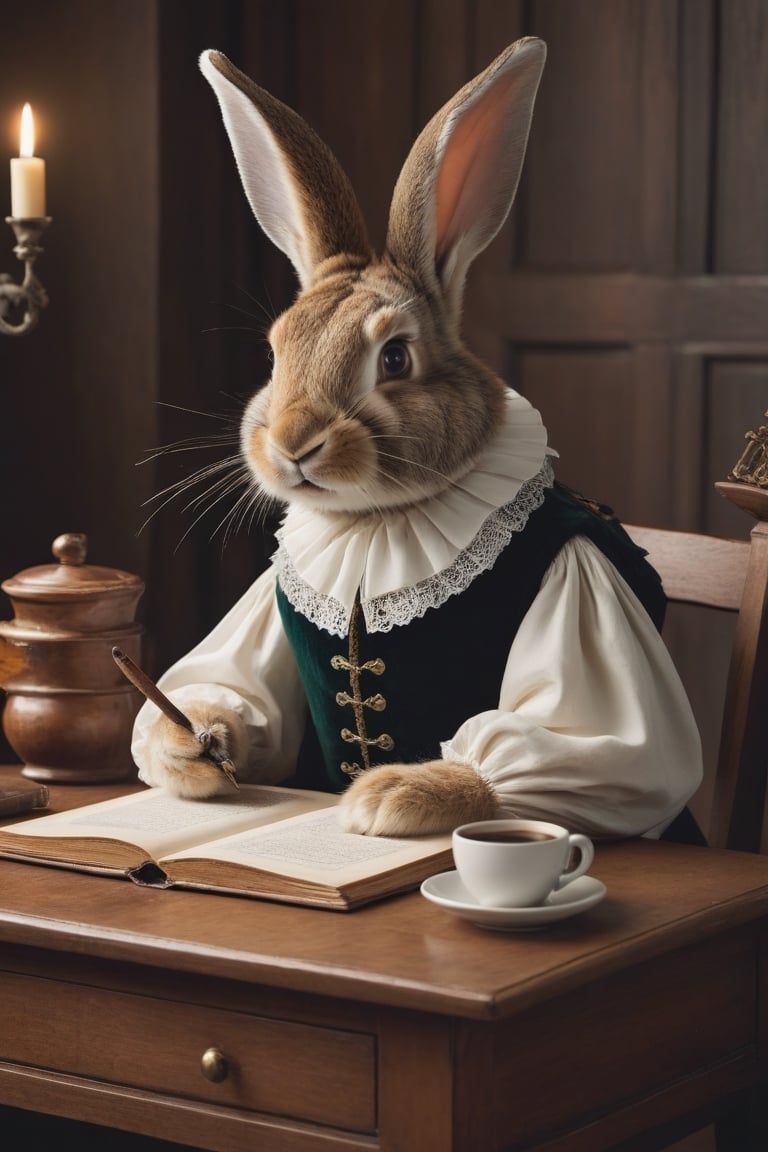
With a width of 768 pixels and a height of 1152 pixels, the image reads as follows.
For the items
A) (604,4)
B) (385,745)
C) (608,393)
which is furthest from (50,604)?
(604,4)

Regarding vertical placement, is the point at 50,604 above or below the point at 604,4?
below

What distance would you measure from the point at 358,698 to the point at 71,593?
1.24 feet

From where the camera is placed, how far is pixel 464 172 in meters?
1.51

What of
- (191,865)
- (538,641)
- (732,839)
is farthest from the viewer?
(732,839)

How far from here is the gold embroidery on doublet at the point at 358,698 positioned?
1.48 m

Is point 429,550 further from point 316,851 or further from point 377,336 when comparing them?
point 316,851

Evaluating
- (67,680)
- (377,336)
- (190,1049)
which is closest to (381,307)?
(377,336)

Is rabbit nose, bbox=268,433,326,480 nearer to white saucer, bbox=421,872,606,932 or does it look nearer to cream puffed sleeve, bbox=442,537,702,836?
cream puffed sleeve, bbox=442,537,702,836

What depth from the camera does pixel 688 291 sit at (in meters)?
2.57

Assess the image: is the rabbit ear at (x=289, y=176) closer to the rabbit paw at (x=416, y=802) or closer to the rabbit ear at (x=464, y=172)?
the rabbit ear at (x=464, y=172)

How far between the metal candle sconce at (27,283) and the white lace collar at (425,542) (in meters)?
0.55

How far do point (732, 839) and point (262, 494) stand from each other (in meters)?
0.58

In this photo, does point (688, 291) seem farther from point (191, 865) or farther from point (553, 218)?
point (191, 865)

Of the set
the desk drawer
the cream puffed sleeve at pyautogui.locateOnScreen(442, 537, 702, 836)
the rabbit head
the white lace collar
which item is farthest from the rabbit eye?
the desk drawer
